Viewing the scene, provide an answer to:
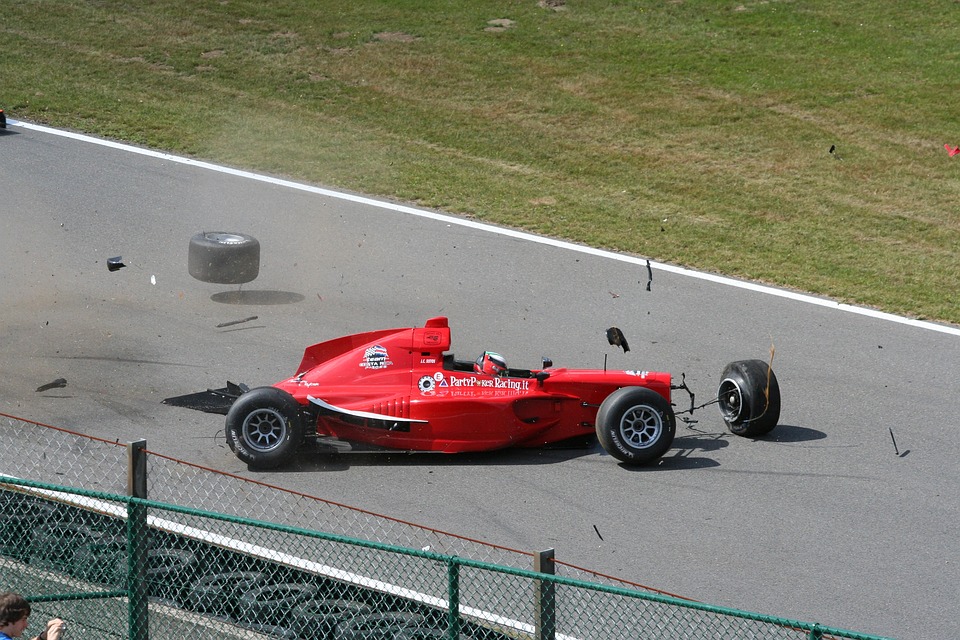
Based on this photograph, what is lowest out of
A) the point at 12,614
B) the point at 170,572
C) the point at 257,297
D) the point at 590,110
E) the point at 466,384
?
the point at 170,572

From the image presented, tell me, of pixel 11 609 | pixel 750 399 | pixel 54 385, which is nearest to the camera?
pixel 11 609

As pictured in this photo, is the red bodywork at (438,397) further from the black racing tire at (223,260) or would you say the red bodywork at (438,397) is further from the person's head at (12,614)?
the person's head at (12,614)

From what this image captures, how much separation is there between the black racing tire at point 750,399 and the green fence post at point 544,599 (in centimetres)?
538

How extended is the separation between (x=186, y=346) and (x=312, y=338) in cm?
136

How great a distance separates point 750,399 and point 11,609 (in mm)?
7143

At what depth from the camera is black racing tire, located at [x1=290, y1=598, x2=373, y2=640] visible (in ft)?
24.6

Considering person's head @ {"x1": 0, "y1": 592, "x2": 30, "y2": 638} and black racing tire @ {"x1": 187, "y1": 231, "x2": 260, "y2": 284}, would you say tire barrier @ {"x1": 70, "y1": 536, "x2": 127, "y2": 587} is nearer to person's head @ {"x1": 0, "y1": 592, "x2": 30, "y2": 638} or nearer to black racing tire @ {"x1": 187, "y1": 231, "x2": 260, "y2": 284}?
person's head @ {"x1": 0, "y1": 592, "x2": 30, "y2": 638}

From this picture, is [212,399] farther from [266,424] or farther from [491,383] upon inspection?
Result: [491,383]

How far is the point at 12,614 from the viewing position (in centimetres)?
580

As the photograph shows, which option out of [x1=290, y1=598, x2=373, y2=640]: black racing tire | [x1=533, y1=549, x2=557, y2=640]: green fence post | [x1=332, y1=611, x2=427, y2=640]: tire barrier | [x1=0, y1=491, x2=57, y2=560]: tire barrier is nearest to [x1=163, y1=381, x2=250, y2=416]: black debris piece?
[x1=0, y1=491, x2=57, y2=560]: tire barrier

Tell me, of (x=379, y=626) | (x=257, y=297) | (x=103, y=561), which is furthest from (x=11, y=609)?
(x=257, y=297)

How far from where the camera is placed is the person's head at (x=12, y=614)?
18.9ft

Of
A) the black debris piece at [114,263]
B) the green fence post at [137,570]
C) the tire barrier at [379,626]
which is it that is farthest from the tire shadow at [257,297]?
the green fence post at [137,570]

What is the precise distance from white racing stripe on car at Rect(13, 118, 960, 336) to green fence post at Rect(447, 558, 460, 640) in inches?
401
